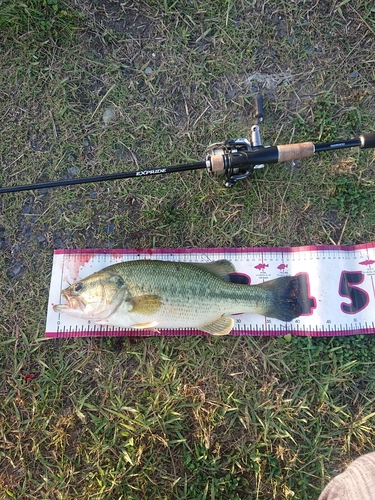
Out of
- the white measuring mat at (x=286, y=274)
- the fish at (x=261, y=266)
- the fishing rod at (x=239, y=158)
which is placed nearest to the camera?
the fishing rod at (x=239, y=158)

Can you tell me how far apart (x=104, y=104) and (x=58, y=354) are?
227cm

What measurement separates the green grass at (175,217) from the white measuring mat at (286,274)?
10cm

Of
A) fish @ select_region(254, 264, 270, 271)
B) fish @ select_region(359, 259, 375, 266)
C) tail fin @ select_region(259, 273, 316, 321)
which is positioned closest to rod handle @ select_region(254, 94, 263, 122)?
fish @ select_region(254, 264, 270, 271)

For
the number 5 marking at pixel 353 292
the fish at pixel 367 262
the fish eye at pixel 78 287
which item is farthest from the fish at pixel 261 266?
the fish eye at pixel 78 287

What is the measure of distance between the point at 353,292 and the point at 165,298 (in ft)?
5.20

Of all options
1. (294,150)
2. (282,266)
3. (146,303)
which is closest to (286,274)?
(282,266)

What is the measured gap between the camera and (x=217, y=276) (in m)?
3.03

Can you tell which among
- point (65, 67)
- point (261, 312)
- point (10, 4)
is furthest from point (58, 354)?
point (10, 4)

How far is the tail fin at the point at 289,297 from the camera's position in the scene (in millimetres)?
2990

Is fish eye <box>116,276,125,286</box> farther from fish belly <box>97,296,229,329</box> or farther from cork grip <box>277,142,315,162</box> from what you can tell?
cork grip <box>277,142,315,162</box>

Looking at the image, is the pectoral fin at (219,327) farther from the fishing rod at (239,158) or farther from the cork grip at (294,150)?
the cork grip at (294,150)

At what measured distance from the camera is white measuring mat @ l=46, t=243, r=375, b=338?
122 inches

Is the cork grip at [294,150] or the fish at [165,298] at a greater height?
the cork grip at [294,150]

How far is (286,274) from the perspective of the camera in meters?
3.17
